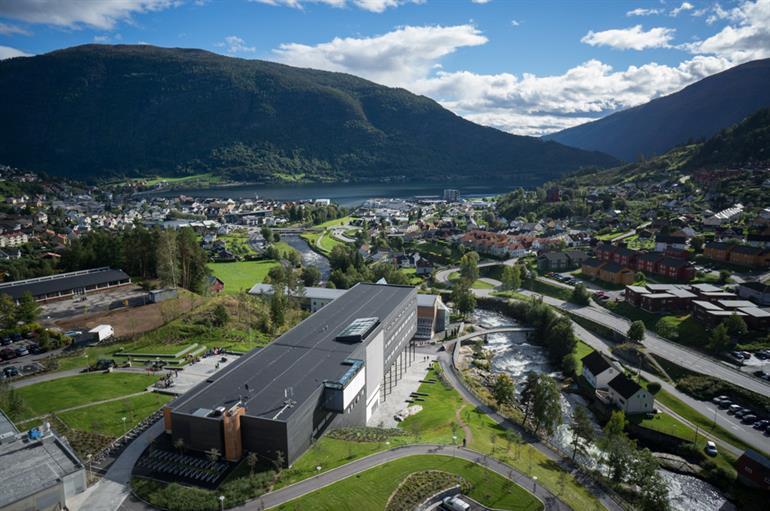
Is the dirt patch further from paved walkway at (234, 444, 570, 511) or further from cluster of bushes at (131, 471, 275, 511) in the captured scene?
paved walkway at (234, 444, 570, 511)

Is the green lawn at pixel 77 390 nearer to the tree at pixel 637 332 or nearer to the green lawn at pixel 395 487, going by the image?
the green lawn at pixel 395 487

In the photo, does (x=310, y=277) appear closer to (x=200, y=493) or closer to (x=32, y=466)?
(x=32, y=466)

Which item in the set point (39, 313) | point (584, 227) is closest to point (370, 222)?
point (584, 227)

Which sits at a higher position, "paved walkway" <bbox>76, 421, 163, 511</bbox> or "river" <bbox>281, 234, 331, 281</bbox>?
"paved walkway" <bbox>76, 421, 163, 511</bbox>

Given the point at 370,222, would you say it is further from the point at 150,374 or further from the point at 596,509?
the point at 596,509

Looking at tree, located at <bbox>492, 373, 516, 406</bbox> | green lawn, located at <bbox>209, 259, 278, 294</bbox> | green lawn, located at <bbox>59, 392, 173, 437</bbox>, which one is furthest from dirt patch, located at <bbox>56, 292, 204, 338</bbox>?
tree, located at <bbox>492, 373, 516, 406</bbox>
